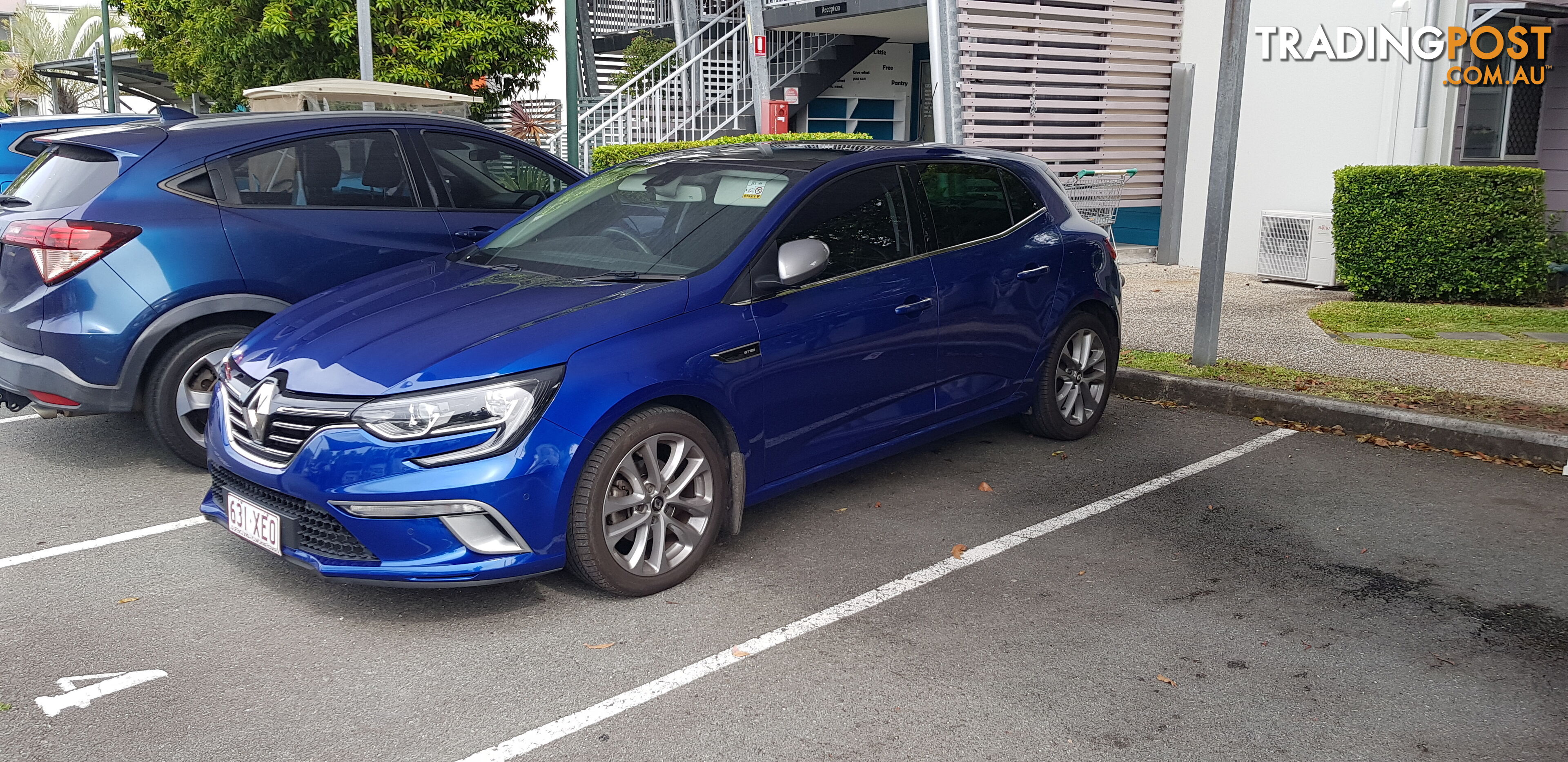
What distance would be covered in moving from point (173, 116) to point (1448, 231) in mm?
9202

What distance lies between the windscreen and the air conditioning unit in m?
7.60

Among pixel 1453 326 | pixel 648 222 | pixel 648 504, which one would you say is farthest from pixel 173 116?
pixel 1453 326

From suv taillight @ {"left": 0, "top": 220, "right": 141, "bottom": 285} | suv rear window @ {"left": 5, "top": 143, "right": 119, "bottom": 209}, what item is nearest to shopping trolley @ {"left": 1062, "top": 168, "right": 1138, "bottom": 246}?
suv rear window @ {"left": 5, "top": 143, "right": 119, "bottom": 209}

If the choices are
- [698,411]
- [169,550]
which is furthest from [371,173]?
[698,411]

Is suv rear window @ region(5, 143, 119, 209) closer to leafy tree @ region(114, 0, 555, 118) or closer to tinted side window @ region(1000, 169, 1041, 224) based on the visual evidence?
tinted side window @ region(1000, 169, 1041, 224)

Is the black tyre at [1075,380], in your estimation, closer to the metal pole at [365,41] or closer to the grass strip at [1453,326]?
the grass strip at [1453,326]

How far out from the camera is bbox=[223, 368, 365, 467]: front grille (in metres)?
3.88

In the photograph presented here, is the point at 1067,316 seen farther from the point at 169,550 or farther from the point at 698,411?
the point at 169,550

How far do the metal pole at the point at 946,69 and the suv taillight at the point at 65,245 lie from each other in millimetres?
7684

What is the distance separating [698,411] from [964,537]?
1261mm

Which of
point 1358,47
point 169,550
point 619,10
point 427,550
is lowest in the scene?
point 169,550

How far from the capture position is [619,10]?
25.0 meters

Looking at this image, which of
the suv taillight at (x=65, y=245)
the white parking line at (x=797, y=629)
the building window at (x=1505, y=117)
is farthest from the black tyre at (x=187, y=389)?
the building window at (x=1505, y=117)

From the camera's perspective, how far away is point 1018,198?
19.4ft
